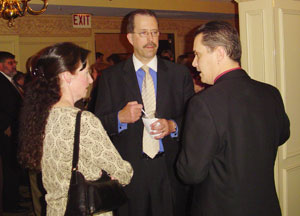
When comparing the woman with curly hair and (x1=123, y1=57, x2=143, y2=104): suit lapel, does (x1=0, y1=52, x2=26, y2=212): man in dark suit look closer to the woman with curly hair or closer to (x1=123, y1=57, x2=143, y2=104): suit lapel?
(x1=123, y1=57, x2=143, y2=104): suit lapel

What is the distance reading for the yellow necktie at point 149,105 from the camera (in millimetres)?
2242

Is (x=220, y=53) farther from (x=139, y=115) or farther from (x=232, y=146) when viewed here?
(x=139, y=115)

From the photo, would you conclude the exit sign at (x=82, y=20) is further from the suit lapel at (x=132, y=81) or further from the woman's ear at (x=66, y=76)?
the woman's ear at (x=66, y=76)

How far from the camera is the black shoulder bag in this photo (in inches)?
54.9

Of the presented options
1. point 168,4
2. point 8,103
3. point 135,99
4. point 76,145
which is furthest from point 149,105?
point 168,4

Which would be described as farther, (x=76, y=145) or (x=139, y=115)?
(x=139, y=115)

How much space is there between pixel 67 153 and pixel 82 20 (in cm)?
656

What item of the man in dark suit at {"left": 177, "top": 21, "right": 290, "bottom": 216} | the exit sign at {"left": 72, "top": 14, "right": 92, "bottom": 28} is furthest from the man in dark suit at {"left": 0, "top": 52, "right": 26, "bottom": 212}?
the exit sign at {"left": 72, "top": 14, "right": 92, "bottom": 28}

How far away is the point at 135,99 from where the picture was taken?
2.28 metres

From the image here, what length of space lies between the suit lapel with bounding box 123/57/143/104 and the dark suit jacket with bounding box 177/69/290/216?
80 centimetres

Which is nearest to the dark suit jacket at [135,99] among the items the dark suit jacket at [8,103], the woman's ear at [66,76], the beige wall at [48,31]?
the woman's ear at [66,76]

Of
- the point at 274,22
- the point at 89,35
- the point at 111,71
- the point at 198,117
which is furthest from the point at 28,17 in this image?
the point at 198,117

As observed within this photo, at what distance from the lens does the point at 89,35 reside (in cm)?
790

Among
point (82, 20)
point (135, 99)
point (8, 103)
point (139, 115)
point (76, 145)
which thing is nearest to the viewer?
point (76, 145)
